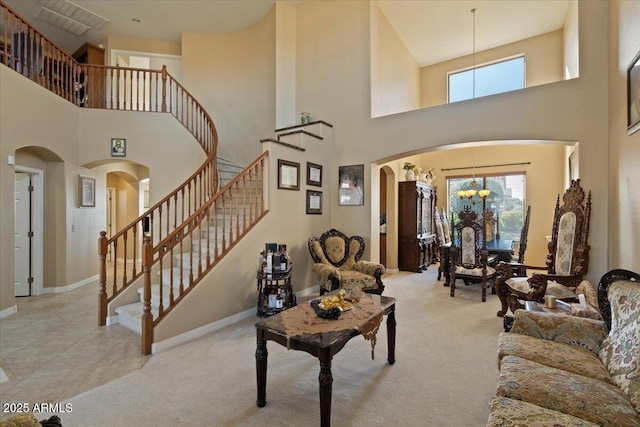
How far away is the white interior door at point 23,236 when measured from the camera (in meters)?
5.15

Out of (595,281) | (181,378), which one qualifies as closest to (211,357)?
(181,378)

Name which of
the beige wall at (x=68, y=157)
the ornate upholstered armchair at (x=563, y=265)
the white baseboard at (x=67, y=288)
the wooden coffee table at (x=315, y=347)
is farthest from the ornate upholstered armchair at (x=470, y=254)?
the white baseboard at (x=67, y=288)

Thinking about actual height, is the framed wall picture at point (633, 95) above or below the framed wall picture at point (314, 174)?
above

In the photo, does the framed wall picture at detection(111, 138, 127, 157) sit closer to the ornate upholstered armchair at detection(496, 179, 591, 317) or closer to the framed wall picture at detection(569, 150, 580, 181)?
the ornate upholstered armchair at detection(496, 179, 591, 317)

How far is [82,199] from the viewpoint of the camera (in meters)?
5.94

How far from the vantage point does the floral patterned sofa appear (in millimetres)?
1413

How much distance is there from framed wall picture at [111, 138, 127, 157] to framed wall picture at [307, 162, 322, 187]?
368 cm

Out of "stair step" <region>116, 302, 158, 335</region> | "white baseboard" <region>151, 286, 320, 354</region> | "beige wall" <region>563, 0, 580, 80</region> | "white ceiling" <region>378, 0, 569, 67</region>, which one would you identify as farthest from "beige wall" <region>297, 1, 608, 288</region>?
"stair step" <region>116, 302, 158, 335</region>

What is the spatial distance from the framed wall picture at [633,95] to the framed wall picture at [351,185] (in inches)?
139

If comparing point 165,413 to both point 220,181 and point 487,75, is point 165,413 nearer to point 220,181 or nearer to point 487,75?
point 220,181

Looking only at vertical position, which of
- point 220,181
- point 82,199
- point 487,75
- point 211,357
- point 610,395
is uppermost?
point 487,75

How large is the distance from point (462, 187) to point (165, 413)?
827 centimetres

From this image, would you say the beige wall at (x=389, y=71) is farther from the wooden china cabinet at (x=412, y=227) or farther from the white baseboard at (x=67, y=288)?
the white baseboard at (x=67, y=288)

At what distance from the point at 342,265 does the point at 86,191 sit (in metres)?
5.27
